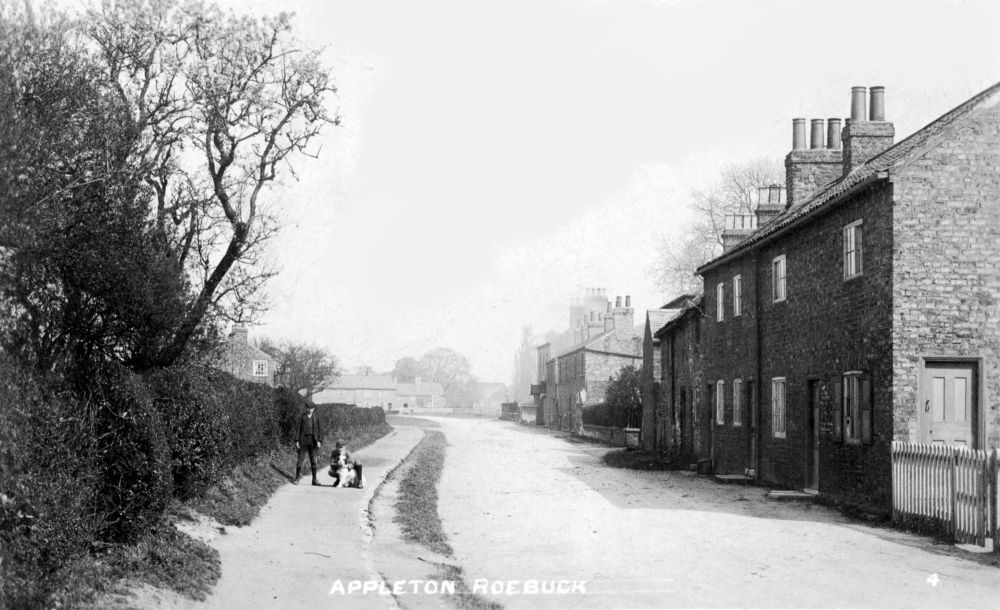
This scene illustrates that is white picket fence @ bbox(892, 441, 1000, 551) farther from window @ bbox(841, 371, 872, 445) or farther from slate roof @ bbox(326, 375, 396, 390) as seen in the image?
slate roof @ bbox(326, 375, 396, 390)

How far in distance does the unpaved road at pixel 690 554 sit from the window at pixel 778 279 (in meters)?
4.56

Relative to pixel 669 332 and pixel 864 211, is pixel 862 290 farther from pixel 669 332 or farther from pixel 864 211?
pixel 669 332

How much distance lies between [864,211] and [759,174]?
1447 inches

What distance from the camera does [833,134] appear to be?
25.6m

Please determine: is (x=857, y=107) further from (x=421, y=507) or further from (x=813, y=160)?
(x=421, y=507)

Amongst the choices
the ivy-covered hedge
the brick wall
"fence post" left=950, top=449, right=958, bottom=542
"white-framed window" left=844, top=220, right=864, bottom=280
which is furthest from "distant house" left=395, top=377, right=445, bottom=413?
"fence post" left=950, top=449, right=958, bottom=542

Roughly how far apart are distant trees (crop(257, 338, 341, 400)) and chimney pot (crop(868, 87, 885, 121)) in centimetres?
4667

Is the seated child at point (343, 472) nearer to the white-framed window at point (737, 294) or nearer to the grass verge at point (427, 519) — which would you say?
the grass verge at point (427, 519)

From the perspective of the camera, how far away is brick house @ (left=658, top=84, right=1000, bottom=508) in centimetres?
1554

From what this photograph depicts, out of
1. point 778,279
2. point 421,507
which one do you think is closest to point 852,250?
point 778,279

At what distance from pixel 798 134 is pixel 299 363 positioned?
51.0 metres

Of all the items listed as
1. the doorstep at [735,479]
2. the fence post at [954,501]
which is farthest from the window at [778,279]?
the fence post at [954,501]

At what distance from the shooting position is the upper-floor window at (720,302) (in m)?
26.6

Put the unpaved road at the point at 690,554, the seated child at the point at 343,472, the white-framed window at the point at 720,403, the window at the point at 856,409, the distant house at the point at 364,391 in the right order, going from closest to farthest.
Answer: the unpaved road at the point at 690,554 < the window at the point at 856,409 < the seated child at the point at 343,472 < the white-framed window at the point at 720,403 < the distant house at the point at 364,391
